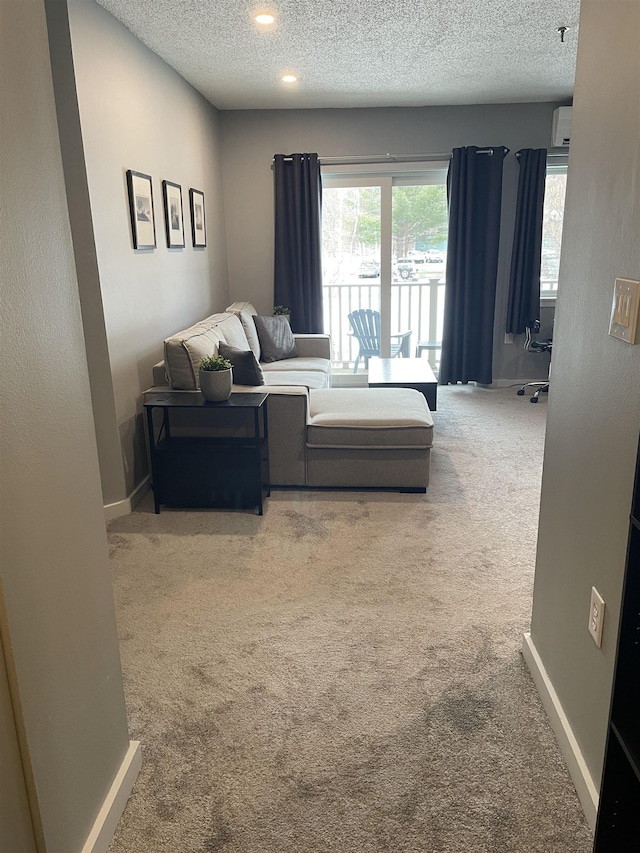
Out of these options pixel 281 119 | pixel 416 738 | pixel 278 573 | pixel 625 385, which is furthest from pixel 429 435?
pixel 281 119

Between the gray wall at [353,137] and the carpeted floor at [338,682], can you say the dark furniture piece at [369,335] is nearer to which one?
the gray wall at [353,137]

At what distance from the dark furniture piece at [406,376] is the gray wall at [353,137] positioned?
1.56 m

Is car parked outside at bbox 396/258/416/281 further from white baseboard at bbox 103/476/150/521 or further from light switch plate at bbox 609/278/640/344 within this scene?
light switch plate at bbox 609/278/640/344

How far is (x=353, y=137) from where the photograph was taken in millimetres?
5691

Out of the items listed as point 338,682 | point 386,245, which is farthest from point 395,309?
point 338,682

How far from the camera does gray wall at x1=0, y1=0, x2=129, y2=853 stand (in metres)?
1.11

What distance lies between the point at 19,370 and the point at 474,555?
225 centimetres

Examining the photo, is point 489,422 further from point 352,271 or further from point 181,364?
point 181,364

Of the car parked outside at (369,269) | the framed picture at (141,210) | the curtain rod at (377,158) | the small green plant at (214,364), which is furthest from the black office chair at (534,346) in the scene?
the framed picture at (141,210)

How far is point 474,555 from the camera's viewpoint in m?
2.88

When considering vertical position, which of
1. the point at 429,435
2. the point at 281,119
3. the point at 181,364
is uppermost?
the point at 281,119

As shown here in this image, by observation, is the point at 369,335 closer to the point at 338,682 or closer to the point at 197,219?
the point at 197,219

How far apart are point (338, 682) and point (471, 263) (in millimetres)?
4658

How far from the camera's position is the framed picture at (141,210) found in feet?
11.3
